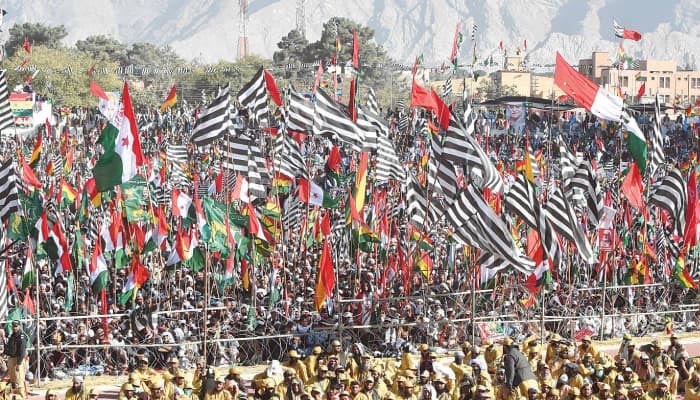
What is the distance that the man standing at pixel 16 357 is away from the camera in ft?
60.5

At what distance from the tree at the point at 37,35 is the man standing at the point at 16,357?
330 ft

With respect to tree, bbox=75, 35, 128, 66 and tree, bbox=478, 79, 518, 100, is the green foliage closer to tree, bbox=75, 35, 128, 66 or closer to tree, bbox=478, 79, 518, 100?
tree, bbox=75, 35, 128, 66

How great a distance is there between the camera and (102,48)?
127 meters

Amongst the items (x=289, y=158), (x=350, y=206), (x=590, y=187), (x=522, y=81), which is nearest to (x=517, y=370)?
(x=590, y=187)

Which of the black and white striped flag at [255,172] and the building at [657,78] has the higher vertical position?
the building at [657,78]

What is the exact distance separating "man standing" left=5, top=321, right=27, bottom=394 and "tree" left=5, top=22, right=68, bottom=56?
101 metres

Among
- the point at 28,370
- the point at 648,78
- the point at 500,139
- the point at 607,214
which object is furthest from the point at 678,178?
the point at 648,78

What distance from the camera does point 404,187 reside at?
3203 centimetres

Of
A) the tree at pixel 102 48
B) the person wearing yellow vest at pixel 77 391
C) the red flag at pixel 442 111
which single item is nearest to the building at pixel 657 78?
the tree at pixel 102 48

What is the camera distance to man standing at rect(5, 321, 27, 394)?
18438 mm

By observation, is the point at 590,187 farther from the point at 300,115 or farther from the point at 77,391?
the point at 77,391

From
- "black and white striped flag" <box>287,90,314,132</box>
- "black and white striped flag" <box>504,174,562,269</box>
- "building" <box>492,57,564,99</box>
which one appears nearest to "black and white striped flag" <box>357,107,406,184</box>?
"black and white striped flag" <box>287,90,314,132</box>

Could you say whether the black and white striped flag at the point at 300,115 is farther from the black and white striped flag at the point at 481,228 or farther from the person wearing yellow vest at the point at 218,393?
the person wearing yellow vest at the point at 218,393

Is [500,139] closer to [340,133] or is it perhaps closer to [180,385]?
[340,133]
